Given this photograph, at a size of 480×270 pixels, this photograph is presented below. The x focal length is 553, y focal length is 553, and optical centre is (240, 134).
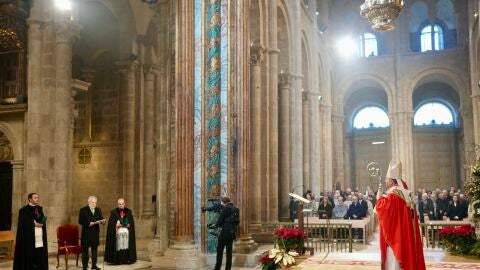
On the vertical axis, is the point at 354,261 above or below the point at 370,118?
below

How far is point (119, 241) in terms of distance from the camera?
12.7 m

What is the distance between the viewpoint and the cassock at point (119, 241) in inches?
498

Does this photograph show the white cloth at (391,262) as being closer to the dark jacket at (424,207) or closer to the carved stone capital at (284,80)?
the dark jacket at (424,207)

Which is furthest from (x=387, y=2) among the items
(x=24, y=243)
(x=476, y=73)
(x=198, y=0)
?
(x=476, y=73)

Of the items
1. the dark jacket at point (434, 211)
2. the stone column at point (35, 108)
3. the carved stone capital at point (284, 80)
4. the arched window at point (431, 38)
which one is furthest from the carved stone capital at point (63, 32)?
the arched window at point (431, 38)

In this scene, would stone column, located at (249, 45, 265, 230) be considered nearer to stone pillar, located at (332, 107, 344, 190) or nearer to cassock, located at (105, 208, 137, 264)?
cassock, located at (105, 208, 137, 264)

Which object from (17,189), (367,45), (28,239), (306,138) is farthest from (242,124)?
(367,45)

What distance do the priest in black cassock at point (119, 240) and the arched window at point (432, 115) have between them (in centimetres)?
2749

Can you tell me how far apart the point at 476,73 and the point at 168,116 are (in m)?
21.2

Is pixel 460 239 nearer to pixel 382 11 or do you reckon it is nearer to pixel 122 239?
pixel 382 11

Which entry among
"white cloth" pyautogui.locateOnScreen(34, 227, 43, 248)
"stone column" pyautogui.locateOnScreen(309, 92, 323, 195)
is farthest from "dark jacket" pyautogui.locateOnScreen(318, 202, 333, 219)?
"white cloth" pyautogui.locateOnScreen(34, 227, 43, 248)

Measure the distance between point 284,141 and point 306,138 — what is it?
4.82 metres

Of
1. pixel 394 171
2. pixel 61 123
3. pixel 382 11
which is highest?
pixel 382 11

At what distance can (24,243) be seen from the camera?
9.82 meters
